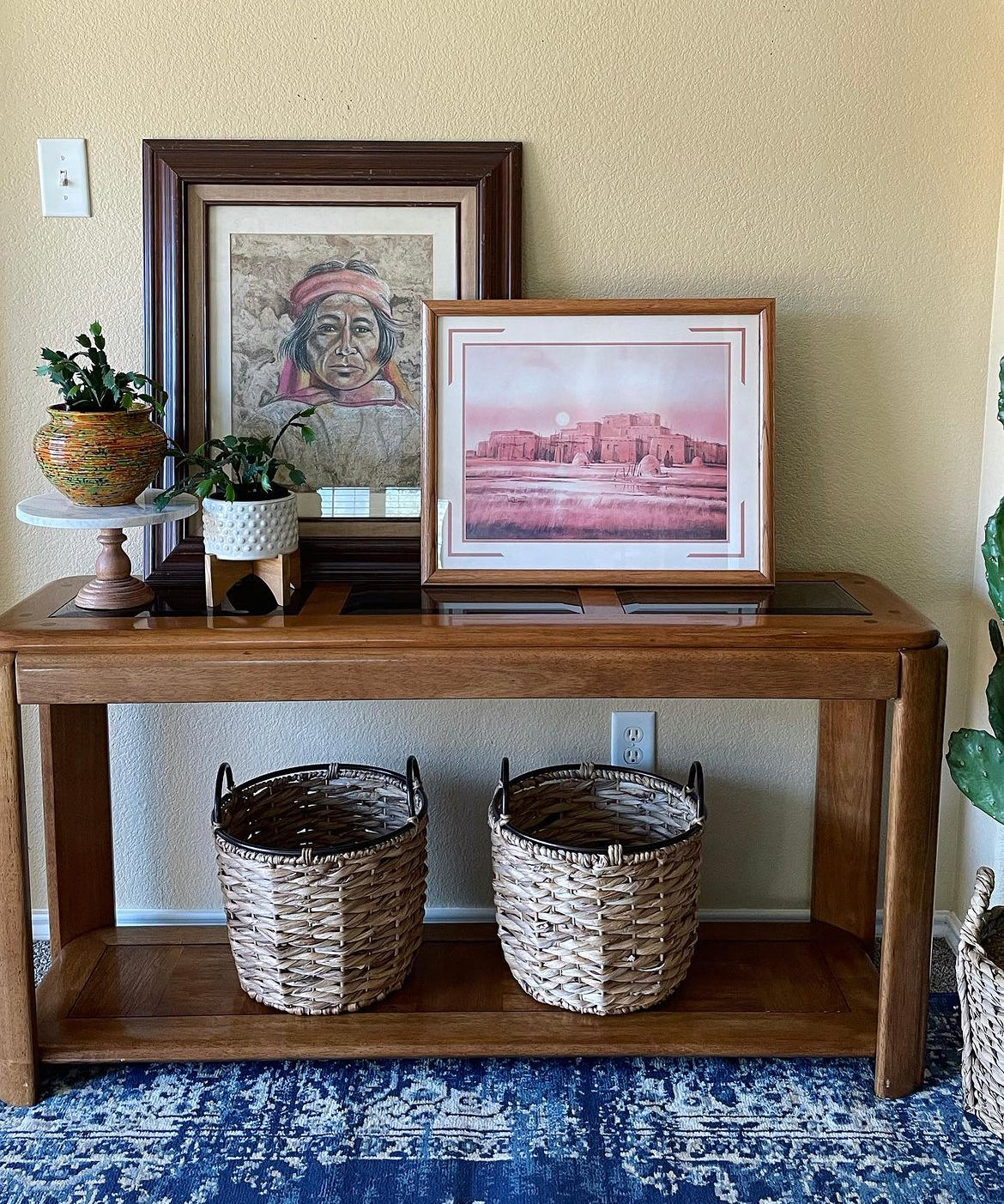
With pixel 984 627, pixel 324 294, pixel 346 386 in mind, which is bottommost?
pixel 984 627

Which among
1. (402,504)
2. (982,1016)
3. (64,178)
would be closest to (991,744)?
(982,1016)

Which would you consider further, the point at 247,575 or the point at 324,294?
the point at 324,294

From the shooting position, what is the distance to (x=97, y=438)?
1.62 metres

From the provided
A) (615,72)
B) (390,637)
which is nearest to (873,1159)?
(390,637)

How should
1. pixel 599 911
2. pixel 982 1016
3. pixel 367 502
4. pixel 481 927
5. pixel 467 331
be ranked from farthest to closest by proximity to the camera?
pixel 481 927
pixel 367 502
pixel 467 331
pixel 599 911
pixel 982 1016

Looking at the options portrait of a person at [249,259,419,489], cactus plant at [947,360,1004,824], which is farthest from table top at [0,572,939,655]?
portrait of a person at [249,259,419,489]

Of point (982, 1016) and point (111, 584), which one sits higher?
point (111, 584)

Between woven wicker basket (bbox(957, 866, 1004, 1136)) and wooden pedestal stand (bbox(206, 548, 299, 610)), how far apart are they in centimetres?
98

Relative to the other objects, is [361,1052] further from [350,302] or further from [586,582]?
[350,302]

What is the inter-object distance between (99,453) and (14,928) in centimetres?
62

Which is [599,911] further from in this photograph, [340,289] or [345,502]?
[340,289]

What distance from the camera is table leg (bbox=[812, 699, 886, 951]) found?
1.94 metres

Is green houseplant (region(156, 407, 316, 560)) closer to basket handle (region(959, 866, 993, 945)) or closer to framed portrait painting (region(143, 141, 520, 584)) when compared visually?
framed portrait painting (region(143, 141, 520, 584))

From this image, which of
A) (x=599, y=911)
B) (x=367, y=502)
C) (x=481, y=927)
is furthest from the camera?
(x=481, y=927)
